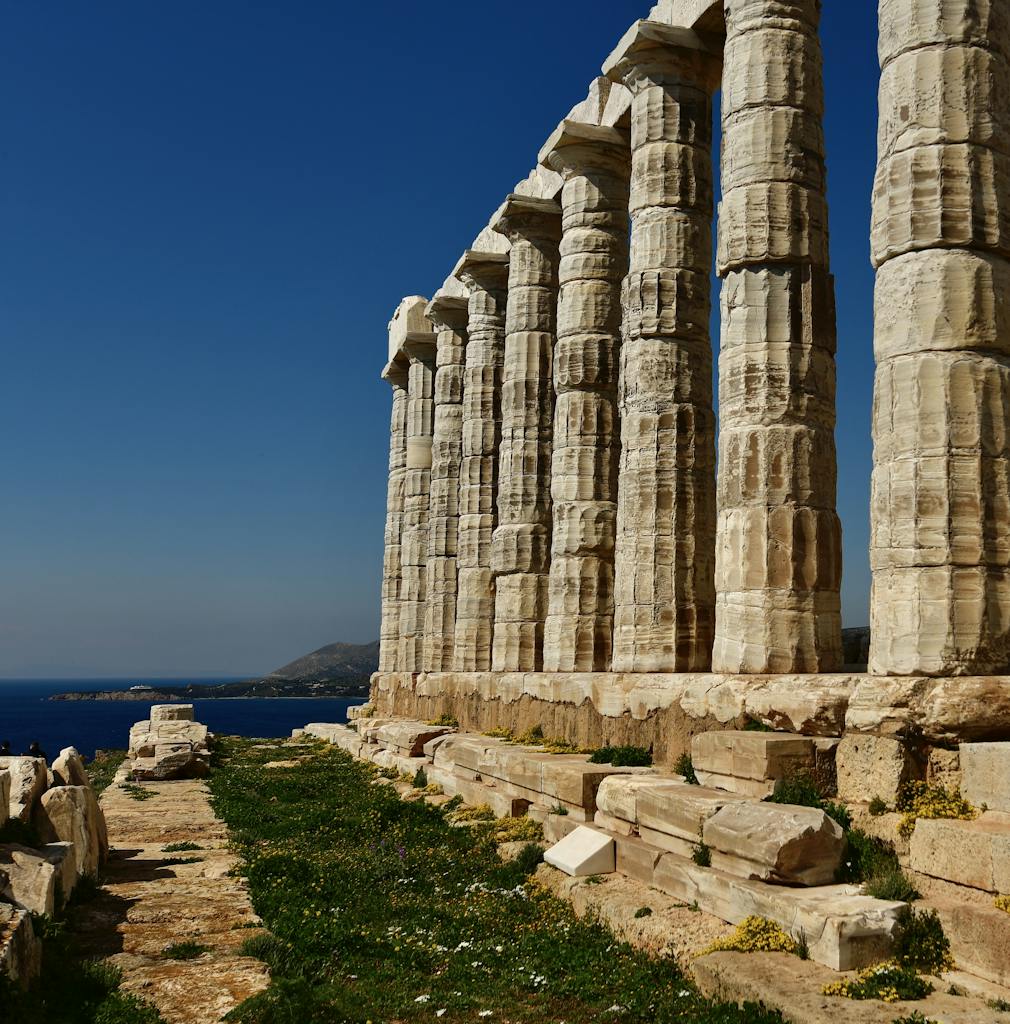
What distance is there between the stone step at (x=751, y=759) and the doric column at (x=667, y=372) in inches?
180

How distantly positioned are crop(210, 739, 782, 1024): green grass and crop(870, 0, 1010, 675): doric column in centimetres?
421

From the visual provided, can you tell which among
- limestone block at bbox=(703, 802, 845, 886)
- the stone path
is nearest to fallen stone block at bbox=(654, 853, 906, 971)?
limestone block at bbox=(703, 802, 845, 886)

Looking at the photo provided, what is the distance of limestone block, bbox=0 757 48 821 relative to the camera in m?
11.1

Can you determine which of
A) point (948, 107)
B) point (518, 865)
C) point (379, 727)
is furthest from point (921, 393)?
point (379, 727)

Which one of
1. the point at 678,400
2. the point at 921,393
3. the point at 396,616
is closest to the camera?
the point at 921,393

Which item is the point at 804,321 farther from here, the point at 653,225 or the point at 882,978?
the point at 882,978

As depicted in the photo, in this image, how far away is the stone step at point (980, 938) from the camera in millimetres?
7664

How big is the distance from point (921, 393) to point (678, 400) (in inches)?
243

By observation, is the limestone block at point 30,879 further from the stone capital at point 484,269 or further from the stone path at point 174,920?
the stone capital at point 484,269

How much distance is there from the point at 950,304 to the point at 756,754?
487 cm

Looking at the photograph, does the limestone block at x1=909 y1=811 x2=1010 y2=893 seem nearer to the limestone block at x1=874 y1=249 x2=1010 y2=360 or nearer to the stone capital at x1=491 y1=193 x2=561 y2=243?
the limestone block at x1=874 y1=249 x2=1010 y2=360

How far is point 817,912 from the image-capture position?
327 inches

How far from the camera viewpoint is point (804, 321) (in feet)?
47.5

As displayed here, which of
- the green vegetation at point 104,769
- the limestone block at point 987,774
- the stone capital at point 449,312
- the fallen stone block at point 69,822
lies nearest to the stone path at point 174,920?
the fallen stone block at point 69,822
